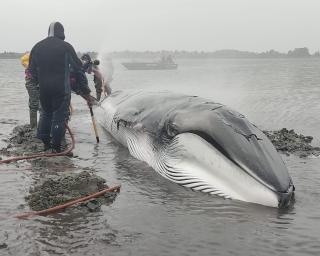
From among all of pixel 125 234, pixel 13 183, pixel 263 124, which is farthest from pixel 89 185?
pixel 263 124

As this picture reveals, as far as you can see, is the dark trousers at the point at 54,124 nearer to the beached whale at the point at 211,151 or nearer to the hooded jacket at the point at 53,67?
→ the hooded jacket at the point at 53,67

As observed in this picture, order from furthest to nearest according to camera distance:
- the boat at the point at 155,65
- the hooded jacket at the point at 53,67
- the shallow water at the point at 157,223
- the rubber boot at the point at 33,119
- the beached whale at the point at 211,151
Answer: the boat at the point at 155,65
the rubber boot at the point at 33,119
the hooded jacket at the point at 53,67
the beached whale at the point at 211,151
the shallow water at the point at 157,223

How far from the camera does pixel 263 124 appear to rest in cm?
1378

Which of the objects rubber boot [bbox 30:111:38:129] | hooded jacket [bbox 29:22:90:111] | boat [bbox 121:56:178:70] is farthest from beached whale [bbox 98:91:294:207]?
boat [bbox 121:56:178:70]

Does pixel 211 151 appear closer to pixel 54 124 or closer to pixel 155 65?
pixel 54 124

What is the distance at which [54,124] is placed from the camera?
894 cm

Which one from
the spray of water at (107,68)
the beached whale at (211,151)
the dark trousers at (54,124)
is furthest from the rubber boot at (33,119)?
the spray of water at (107,68)

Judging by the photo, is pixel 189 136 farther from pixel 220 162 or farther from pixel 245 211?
pixel 245 211

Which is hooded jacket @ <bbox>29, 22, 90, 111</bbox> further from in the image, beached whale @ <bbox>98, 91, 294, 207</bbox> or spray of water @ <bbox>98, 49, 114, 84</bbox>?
spray of water @ <bbox>98, 49, 114, 84</bbox>

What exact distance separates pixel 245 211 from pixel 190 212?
0.67 meters

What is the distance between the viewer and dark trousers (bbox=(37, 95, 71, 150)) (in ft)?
29.3

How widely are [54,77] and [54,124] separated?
34.3 inches

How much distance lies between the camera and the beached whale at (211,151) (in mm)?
6051

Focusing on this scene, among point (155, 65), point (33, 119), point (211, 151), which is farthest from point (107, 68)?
point (155, 65)
